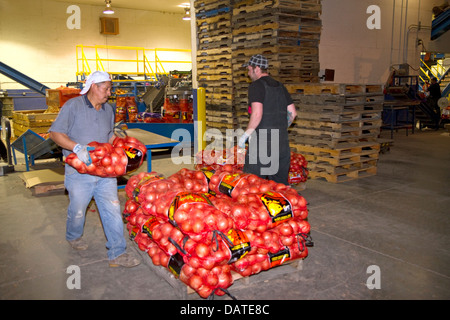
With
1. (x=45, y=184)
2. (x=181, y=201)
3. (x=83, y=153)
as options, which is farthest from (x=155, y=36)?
(x=181, y=201)

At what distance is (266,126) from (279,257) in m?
1.84

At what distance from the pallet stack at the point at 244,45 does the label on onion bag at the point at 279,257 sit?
19.2 ft

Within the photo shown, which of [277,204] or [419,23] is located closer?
[277,204]

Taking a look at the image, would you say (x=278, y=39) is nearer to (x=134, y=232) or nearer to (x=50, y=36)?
(x=134, y=232)

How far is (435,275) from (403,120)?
474 inches

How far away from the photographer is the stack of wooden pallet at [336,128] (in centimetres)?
759

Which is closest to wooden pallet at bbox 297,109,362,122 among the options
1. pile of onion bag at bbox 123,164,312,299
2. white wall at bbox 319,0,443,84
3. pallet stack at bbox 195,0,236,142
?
pallet stack at bbox 195,0,236,142

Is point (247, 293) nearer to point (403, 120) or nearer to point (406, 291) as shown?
point (406, 291)

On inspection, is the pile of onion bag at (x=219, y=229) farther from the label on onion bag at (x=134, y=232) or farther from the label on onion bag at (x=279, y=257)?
the label on onion bag at (x=134, y=232)

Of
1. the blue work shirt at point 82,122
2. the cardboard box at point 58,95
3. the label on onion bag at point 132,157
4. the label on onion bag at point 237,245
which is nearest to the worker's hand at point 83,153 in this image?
the blue work shirt at point 82,122

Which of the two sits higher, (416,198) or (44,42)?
(44,42)

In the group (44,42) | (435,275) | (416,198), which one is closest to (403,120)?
(416,198)

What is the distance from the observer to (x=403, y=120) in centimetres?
1466

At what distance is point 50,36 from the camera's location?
21.5 meters
